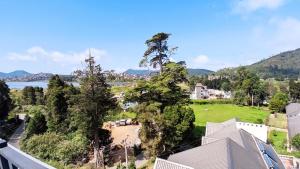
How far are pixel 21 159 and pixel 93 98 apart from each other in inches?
774

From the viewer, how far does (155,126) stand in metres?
20.2

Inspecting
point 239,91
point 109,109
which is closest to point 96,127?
point 109,109

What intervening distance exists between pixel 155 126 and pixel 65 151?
7.27m

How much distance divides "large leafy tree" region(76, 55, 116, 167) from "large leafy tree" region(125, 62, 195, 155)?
306cm

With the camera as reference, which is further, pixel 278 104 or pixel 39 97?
pixel 278 104

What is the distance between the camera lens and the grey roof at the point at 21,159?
76.5 inches

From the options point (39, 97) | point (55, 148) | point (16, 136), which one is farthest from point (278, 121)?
point (39, 97)

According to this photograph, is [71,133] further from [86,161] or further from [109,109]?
[109,109]

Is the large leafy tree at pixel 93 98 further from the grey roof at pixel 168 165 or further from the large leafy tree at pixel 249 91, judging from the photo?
the large leafy tree at pixel 249 91

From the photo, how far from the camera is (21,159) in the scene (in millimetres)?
2145

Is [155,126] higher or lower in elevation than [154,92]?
lower

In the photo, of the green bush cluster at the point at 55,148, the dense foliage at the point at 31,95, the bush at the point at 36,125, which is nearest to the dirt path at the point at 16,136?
the bush at the point at 36,125

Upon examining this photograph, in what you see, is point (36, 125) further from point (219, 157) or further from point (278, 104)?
point (278, 104)

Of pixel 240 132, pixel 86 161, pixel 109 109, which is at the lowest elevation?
pixel 86 161
